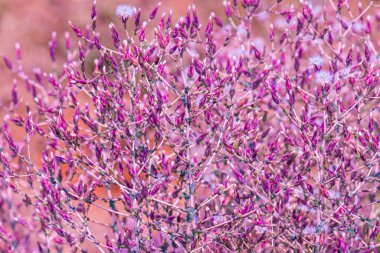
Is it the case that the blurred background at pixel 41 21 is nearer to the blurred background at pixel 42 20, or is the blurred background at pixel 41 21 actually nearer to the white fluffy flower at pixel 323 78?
the blurred background at pixel 42 20

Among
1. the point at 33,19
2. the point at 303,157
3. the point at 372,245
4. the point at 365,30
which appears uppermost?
the point at 33,19

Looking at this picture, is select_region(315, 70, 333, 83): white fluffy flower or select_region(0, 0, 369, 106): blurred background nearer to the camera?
select_region(315, 70, 333, 83): white fluffy flower

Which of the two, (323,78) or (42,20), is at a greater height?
(42,20)

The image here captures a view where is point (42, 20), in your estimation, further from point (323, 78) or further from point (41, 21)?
point (323, 78)

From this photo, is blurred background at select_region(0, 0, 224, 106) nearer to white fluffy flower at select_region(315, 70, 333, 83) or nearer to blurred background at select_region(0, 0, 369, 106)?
blurred background at select_region(0, 0, 369, 106)

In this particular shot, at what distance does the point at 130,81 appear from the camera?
10.3ft

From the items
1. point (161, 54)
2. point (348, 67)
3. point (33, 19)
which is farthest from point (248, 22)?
point (33, 19)

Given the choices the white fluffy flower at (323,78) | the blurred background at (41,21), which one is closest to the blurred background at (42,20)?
the blurred background at (41,21)

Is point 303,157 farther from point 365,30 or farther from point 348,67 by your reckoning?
point 365,30

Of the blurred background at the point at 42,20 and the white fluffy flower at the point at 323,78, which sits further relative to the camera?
the blurred background at the point at 42,20

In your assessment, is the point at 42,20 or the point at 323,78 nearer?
the point at 323,78

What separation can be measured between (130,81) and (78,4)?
9.26 m

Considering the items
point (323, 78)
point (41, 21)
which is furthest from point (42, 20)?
point (323, 78)

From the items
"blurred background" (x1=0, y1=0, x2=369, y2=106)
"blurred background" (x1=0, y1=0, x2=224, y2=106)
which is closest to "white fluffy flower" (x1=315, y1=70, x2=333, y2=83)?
"blurred background" (x1=0, y1=0, x2=369, y2=106)
